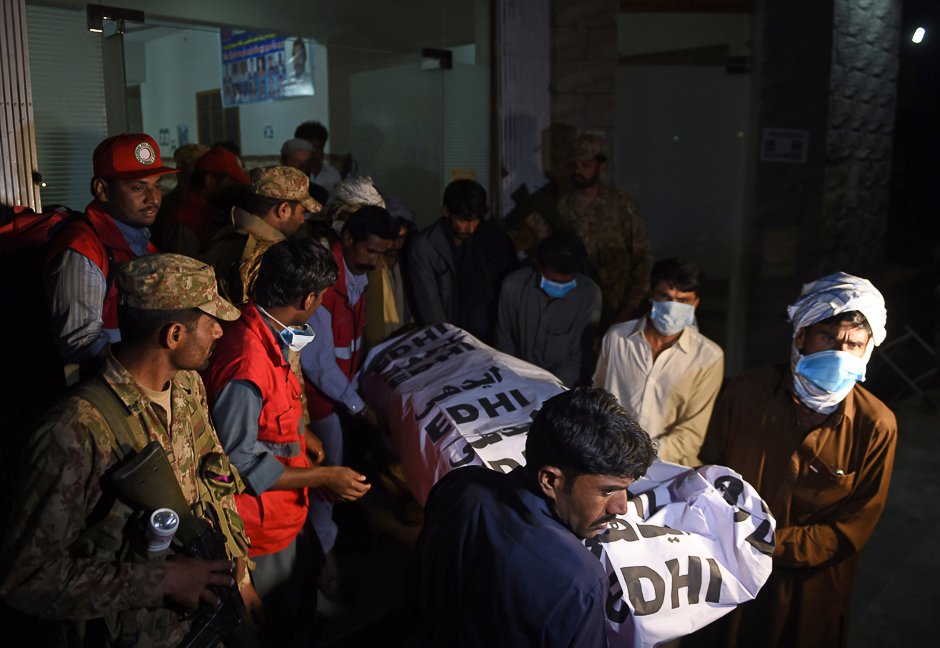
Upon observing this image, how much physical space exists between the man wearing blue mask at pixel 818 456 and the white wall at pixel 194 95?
4.68 meters

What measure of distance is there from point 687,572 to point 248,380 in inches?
61.8

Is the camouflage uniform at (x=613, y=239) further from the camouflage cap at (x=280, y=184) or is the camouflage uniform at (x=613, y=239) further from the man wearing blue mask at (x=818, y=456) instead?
the man wearing blue mask at (x=818, y=456)

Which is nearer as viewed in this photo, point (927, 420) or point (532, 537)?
point (532, 537)

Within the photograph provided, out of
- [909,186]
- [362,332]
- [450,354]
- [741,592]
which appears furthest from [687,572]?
[909,186]

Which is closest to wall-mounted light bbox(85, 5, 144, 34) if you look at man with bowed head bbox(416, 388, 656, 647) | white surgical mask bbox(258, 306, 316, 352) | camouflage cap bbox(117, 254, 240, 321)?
white surgical mask bbox(258, 306, 316, 352)

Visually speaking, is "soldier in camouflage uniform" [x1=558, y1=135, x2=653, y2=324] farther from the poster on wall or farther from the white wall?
the poster on wall

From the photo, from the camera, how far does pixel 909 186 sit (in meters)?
8.98

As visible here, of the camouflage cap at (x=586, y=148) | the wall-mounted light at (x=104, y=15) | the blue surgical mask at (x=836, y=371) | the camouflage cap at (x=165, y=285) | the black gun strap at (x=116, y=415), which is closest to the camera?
Answer: the black gun strap at (x=116, y=415)

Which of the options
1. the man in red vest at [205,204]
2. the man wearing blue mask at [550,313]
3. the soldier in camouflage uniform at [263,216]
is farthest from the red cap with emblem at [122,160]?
the man wearing blue mask at [550,313]

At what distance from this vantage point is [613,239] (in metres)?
5.65

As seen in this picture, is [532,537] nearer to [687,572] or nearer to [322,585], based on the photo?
[687,572]

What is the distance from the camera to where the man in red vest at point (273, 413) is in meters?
2.69

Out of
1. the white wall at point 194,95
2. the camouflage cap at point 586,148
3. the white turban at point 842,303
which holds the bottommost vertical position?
the white turban at point 842,303

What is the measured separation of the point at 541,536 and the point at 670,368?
1991 millimetres
